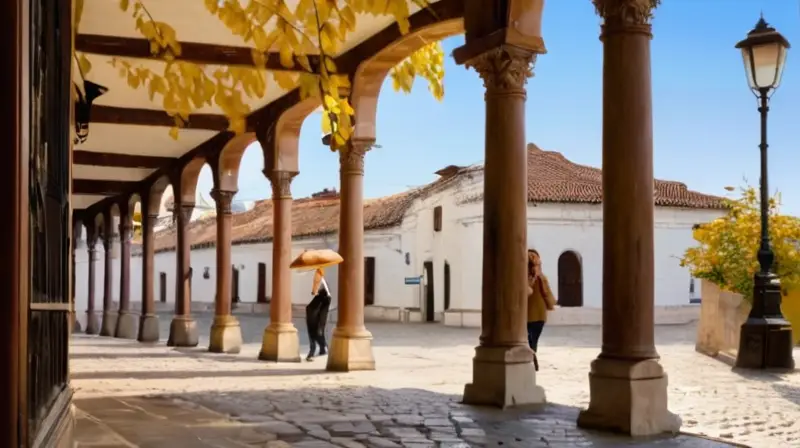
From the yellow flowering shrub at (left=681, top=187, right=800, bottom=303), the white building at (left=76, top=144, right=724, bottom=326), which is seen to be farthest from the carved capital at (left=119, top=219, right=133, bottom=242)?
the yellow flowering shrub at (left=681, top=187, right=800, bottom=303)

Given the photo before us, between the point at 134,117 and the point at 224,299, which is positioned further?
the point at 224,299

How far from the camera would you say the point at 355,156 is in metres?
12.3

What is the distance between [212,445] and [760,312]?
763 centimetres

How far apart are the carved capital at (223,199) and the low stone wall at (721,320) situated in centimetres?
866

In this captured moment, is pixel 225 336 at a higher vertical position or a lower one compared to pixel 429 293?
lower

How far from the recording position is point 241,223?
48.3 meters

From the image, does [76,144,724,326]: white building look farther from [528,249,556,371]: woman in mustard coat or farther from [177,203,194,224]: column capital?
[528,249,556,371]: woman in mustard coat

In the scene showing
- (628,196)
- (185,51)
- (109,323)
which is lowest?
(109,323)

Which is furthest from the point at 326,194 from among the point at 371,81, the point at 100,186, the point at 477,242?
the point at 371,81

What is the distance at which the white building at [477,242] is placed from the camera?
103 ft

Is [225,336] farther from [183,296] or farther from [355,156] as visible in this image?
[355,156]

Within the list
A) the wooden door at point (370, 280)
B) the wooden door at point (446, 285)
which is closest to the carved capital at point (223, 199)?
the wooden door at point (446, 285)

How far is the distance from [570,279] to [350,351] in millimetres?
20973

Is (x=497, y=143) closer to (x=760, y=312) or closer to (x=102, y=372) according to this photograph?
(x=760, y=312)
